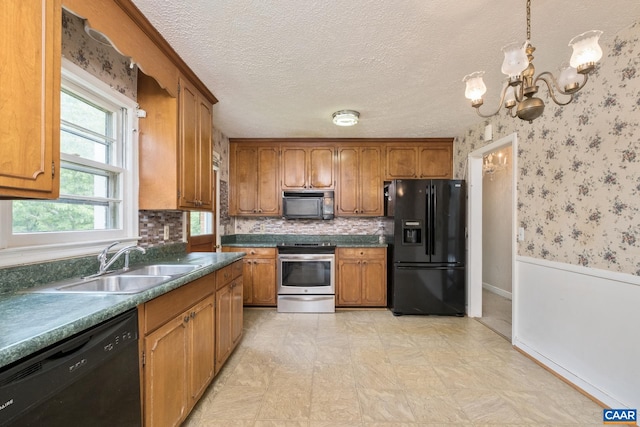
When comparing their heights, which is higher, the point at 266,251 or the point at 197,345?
the point at 266,251

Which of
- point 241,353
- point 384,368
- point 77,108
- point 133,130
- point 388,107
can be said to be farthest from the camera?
point 388,107

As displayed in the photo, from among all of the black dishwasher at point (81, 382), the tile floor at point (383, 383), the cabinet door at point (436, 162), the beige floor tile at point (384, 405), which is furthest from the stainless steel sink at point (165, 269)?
the cabinet door at point (436, 162)

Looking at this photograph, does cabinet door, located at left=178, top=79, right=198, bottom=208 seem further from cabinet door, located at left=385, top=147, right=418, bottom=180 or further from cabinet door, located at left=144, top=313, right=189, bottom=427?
cabinet door, located at left=385, top=147, right=418, bottom=180

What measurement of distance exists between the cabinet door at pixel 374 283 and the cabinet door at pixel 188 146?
→ 2384 mm

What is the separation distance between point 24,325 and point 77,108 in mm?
1363

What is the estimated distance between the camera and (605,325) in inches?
72.0

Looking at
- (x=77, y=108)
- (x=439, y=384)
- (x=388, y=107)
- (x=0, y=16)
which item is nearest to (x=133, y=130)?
(x=77, y=108)

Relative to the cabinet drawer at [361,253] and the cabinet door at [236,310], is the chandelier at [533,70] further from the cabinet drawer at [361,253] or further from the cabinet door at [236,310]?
the cabinet drawer at [361,253]

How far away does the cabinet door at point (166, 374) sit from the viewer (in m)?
1.30

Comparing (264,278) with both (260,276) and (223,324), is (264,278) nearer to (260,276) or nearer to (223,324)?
(260,276)

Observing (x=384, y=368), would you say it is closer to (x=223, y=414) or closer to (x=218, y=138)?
(x=223, y=414)

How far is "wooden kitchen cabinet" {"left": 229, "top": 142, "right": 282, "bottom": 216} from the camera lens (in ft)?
13.4

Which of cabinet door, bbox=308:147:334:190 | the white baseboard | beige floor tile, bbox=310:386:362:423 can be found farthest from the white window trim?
the white baseboard

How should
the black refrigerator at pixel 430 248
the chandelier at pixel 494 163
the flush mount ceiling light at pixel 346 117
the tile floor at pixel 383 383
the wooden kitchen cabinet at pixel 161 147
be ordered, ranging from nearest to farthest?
the tile floor at pixel 383 383, the wooden kitchen cabinet at pixel 161 147, the flush mount ceiling light at pixel 346 117, the black refrigerator at pixel 430 248, the chandelier at pixel 494 163
